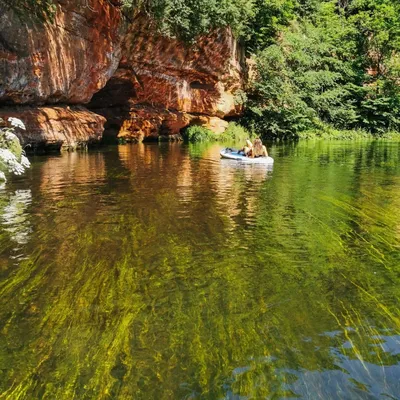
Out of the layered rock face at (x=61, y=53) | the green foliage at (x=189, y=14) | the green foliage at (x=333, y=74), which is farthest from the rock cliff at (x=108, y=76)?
the green foliage at (x=333, y=74)

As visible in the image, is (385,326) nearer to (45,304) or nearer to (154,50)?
(45,304)

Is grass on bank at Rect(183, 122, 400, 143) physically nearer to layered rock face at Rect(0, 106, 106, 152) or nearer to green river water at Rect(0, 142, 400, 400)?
layered rock face at Rect(0, 106, 106, 152)

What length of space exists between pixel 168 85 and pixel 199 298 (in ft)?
82.3

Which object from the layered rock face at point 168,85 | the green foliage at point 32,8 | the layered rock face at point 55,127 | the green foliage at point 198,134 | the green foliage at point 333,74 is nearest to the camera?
the green foliage at point 32,8

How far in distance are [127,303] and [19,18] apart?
15096mm

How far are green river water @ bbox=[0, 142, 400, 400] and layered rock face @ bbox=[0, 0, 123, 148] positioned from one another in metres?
9.22

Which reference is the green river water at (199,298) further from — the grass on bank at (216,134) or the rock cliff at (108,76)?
the grass on bank at (216,134)

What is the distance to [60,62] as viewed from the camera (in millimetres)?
18500

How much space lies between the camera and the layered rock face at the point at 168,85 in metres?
24.6

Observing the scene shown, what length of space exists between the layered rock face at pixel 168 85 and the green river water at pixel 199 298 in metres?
17.0

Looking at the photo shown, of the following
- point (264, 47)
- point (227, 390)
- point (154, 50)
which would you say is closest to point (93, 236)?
point (227, 390)

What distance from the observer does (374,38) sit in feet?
135

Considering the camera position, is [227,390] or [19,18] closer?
[227,390]

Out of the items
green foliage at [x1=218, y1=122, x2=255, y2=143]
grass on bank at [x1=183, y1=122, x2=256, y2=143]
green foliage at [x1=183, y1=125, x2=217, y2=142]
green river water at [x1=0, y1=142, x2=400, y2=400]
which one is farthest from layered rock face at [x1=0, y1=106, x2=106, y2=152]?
green foliage at [x1=218, y1=122, x2=255, y2=143]
